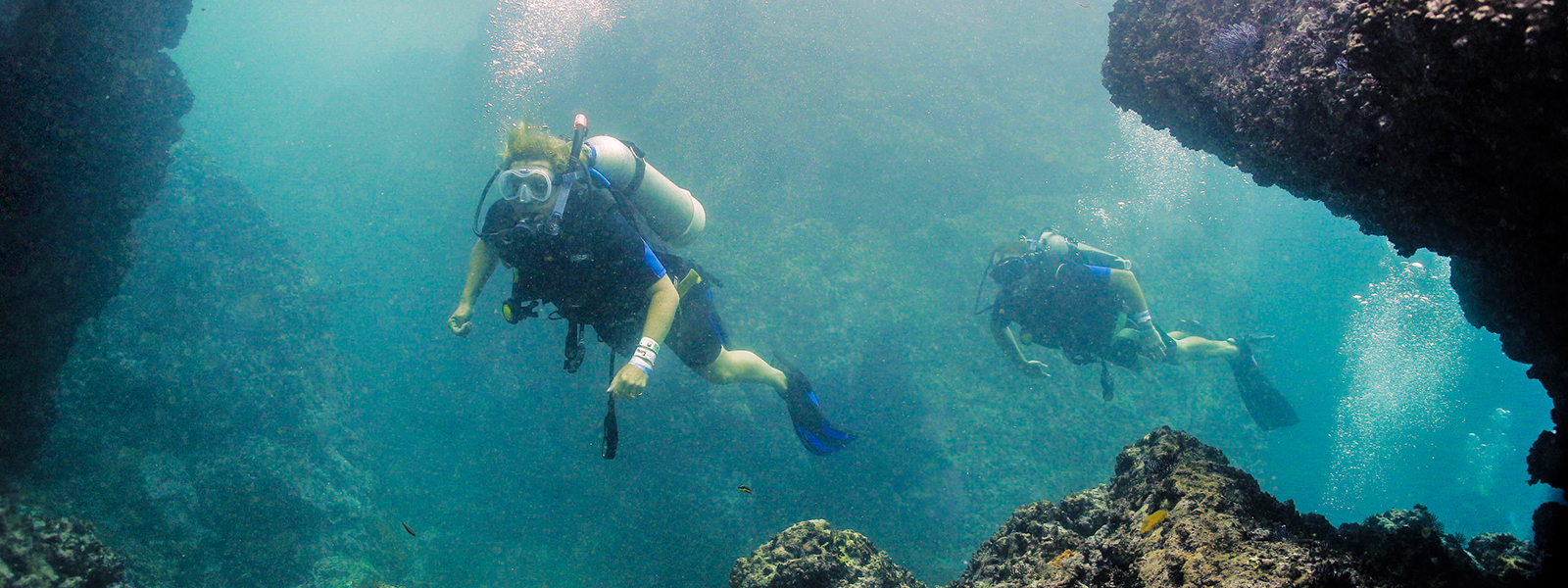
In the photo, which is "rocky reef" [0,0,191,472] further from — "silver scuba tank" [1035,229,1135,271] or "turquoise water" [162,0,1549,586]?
"silver scuba tank" [1035,229,1135,271]

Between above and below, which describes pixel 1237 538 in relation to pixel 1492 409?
below

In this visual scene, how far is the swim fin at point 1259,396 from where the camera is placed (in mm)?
8758

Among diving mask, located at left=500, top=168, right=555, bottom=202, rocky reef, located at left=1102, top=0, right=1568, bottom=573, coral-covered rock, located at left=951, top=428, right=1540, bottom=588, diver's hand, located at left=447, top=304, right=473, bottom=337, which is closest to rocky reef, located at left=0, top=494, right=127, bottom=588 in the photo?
diver's hand, located at left=447, top=304, right=473, bottom=337

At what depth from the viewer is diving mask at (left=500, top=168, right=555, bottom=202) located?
3.76 meters

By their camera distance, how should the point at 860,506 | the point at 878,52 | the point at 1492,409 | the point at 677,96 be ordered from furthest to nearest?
the point at 1492,409
the point at 878,52
the point at 677,96
the point at 860,506

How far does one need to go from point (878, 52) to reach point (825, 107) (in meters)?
2.21

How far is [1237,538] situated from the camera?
152cm

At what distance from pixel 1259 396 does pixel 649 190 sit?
31.9 ft

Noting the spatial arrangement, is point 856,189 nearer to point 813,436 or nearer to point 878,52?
point 878,52

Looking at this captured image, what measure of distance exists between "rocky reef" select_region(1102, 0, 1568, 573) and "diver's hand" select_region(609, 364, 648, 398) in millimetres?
3021

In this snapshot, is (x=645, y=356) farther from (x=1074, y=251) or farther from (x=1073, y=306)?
(x=1073, y=306)

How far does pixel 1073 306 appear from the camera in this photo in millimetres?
7547

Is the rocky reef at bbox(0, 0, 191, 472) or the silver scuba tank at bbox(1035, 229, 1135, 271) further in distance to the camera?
the silver scuba tank at bbox(1035, 229, 1135, 271)

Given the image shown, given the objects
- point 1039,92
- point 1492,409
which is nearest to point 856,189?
point 1039,92
